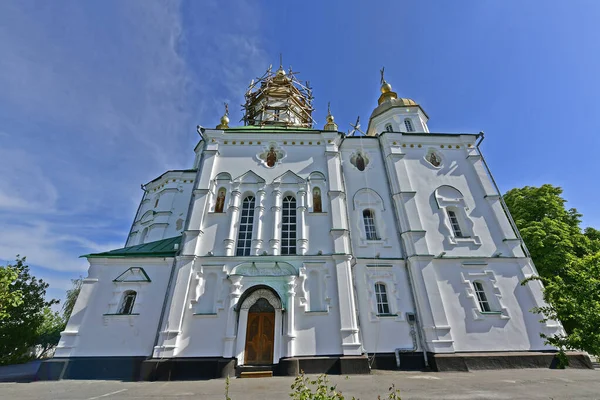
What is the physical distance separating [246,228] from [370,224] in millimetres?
6345

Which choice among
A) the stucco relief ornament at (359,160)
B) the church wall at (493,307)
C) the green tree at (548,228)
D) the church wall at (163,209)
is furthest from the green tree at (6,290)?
the green tree at (548,228)

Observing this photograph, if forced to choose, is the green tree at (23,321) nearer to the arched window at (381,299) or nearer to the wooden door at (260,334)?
the wooden door at (260,334)

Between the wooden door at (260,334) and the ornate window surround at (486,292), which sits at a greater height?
the ornate window surround at (486,292)

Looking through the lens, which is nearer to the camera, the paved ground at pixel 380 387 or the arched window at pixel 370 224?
the paved ground at pixel 380 387

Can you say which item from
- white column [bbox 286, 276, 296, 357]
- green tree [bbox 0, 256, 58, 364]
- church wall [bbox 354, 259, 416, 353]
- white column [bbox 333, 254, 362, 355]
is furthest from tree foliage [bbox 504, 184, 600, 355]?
green tree [bbox 0, 256, 58, 364]

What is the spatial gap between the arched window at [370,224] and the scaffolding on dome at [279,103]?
10713 millimetres

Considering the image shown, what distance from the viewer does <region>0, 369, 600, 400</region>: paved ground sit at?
6.49m

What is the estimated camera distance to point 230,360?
9797mm

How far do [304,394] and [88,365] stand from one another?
11.5 m

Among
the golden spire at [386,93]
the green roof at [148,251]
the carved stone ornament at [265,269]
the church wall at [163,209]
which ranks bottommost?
the carved stone ornament at [265,269]

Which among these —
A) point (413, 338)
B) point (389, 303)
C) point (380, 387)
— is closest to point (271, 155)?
point (389, 303)

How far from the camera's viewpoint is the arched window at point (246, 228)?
1247 cm

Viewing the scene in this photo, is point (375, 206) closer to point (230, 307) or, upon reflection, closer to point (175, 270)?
point (230, 307)

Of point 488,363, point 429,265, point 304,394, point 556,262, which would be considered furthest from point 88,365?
point 556,262
